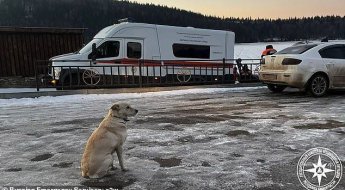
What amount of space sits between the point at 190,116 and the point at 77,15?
79.2m

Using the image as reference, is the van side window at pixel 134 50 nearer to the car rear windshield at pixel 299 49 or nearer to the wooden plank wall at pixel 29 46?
the wooden plank wall at pixel 29 46

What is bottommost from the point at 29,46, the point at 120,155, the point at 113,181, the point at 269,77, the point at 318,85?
the point at 113,181

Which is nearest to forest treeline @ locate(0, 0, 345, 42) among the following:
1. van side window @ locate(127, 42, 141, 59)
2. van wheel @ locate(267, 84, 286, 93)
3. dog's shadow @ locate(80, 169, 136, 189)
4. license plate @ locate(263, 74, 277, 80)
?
van side window @ locate(127, 42, 141, 59)

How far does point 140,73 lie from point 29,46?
29.3ft

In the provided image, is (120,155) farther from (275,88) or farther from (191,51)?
(191,51)

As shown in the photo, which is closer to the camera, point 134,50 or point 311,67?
point 311,67

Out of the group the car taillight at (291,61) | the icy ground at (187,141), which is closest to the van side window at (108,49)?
the icy ground at (187,141)

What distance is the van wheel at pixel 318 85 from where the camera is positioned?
11.0 meters

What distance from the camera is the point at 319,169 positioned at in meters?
4.57

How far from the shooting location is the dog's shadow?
13.6 ft

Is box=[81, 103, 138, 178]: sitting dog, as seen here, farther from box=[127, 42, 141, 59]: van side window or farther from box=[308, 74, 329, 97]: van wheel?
box=[127, 42, 141, 59]: van side window

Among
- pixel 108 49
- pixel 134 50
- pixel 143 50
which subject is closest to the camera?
pixel 108 49

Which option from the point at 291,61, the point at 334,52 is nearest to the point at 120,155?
the point at 291,61

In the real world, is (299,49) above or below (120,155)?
above
